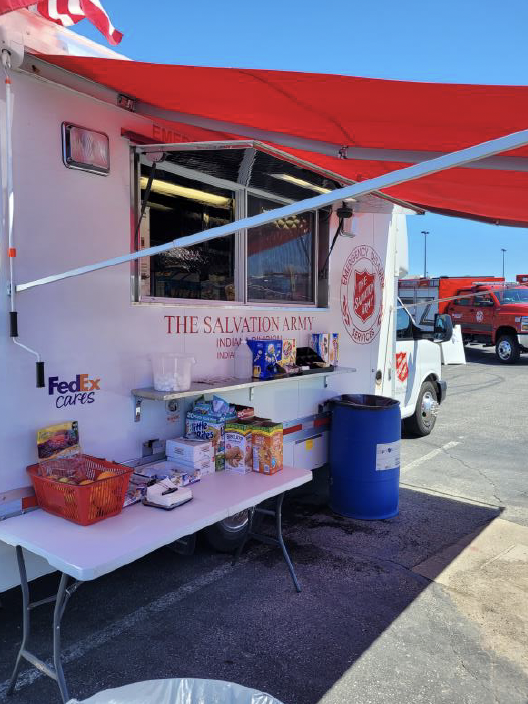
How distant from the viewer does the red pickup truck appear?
49.0 ft

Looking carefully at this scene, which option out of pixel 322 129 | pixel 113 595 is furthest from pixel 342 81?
pixel 113 595

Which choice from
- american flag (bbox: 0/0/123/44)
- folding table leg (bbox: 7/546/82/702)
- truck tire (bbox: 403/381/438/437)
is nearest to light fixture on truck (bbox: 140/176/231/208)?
american flag (bbox: 0/0/123/44)

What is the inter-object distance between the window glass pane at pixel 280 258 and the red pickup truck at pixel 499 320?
11.3 meters

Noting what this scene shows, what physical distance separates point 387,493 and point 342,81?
297 centimetres

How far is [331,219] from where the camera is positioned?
4445mm

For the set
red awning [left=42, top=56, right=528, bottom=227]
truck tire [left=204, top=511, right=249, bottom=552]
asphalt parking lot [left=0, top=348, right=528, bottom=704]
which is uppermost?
Result: red awning [left=42, top=56, right=528, bottom=227]

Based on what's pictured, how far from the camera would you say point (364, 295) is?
16.0 feet

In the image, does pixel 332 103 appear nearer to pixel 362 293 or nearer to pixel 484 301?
pixel 362 293

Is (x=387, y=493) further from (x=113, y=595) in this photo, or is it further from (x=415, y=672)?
(x=113, y=595)

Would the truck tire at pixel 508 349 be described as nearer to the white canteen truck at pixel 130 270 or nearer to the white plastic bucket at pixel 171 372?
the white canteen truck at pixel 130 270

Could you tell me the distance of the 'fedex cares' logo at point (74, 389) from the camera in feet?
8.49

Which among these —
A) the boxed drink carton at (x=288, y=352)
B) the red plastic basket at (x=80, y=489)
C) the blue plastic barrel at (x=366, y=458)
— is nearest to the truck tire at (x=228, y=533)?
the blue plastic barrel at (x=366, y=458)

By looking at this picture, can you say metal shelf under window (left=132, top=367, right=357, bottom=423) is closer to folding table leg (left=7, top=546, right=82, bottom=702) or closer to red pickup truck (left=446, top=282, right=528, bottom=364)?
folding table leg (left=7, top=546, right=82, bottom=702)

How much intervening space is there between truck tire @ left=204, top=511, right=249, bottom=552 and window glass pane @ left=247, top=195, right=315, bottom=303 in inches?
58.2
